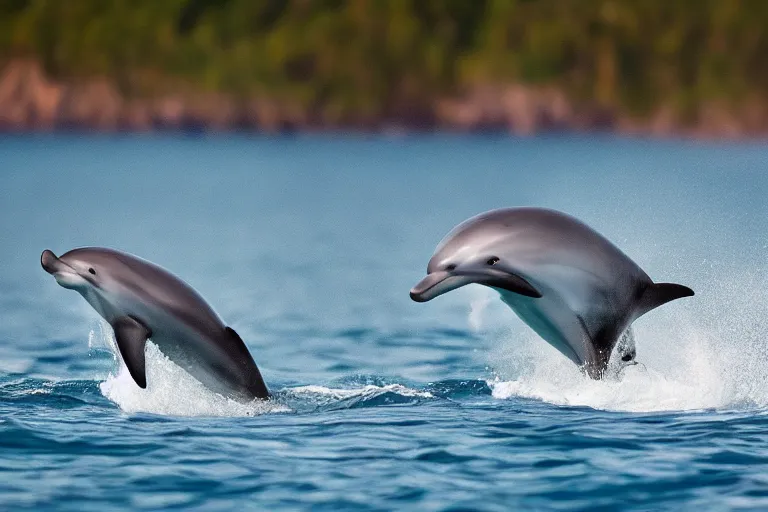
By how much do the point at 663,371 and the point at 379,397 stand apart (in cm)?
275

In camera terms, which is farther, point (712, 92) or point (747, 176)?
point (712, 92)

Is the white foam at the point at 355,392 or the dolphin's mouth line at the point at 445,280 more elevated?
the dolphin's mouth line at the point at 445,280

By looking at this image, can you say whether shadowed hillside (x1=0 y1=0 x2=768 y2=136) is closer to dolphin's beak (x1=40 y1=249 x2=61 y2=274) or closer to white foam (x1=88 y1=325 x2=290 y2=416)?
white foam (x1=88 y1=325 x2=290 y2=416)


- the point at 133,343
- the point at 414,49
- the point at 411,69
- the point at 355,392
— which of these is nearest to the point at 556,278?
the point at 355,392

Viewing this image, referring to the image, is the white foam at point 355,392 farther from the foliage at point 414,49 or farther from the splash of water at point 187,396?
the foliage at point 414,49

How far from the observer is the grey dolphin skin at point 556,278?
1302cm

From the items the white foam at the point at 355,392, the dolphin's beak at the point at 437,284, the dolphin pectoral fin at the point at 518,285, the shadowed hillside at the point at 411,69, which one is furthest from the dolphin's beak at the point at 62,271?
the shadowed hillside at the point at 411,69

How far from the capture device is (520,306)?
13.5 m

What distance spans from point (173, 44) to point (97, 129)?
1369 cm

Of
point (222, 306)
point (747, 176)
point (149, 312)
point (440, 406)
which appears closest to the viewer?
point (149, 312)

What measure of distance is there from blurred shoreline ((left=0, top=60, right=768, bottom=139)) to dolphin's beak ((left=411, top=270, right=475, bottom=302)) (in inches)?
4862

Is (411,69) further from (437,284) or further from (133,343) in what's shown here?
(133,343)

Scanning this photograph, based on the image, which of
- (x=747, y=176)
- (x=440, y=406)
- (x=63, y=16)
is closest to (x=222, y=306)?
(x=440, y=406)

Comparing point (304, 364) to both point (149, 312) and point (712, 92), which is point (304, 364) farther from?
point (712, 92)
